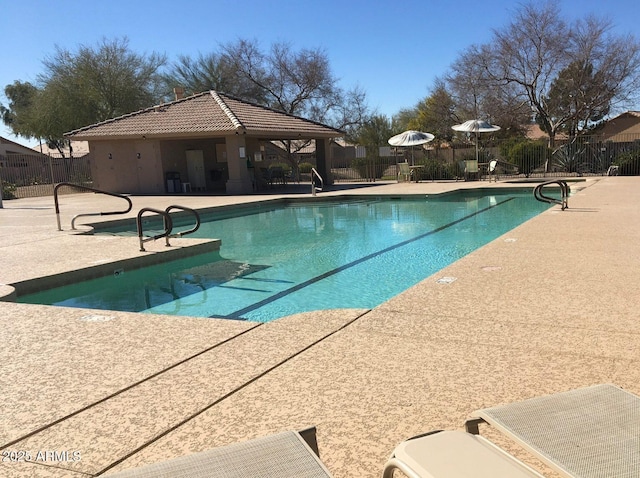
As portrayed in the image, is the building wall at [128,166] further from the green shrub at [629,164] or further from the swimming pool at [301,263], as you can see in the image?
the green shrub at [629,164]

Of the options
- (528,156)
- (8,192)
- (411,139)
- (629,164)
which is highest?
(411,139)

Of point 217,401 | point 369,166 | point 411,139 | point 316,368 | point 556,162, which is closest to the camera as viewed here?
point 217,401

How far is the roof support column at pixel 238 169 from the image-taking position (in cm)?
2138

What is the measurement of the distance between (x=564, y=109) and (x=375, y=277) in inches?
1163

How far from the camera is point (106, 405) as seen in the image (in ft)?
9.59

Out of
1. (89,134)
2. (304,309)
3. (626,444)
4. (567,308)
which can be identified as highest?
(89,134)

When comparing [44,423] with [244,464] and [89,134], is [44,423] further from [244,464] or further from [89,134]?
[89,134]

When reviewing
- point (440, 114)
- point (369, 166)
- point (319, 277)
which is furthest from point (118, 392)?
point (440, 114)

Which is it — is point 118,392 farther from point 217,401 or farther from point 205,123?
point 205,123

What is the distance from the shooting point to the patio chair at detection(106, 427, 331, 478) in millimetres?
1503

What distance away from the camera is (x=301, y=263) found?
944 centimetres

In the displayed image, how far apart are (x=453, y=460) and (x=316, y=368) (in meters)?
1.92

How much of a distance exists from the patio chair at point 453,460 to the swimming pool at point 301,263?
5035mm

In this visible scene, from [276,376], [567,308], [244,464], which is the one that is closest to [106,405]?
[276,376]
